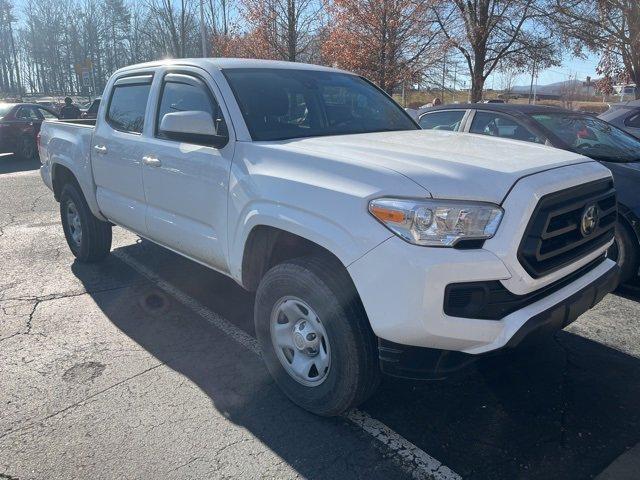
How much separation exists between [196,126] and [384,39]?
39.6ft

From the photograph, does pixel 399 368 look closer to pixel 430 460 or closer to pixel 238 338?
pixel 430 460

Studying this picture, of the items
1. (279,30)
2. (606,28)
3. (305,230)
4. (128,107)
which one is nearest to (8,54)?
(279,30)

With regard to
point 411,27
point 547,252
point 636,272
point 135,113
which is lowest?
point 636,272

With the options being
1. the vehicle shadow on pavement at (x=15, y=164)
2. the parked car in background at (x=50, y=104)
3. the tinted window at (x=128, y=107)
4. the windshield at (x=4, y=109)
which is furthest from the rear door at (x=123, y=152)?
the parked car in background at (x=50, y=104)

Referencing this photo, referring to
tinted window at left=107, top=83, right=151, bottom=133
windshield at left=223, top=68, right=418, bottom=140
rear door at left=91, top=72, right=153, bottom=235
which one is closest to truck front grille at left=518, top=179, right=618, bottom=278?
windshield at left=223, top=68, right=418, bottom=140

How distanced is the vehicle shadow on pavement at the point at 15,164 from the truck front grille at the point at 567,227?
13350 mm

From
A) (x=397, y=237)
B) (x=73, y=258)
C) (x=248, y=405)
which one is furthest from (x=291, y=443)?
(x=73, y=258)

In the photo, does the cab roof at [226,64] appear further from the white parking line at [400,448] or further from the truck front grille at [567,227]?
the truck front grille at [567,227]

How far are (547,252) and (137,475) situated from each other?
2233 millimetres

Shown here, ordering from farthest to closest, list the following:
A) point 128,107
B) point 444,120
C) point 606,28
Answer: point 606,28 < point 444,120 < point 128,107

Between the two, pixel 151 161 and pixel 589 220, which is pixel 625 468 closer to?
pixel 589 220

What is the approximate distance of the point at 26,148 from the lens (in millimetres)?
14977

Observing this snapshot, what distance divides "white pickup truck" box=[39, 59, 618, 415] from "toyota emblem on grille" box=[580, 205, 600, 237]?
0.04ft

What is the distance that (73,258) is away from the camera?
20.1 feet
